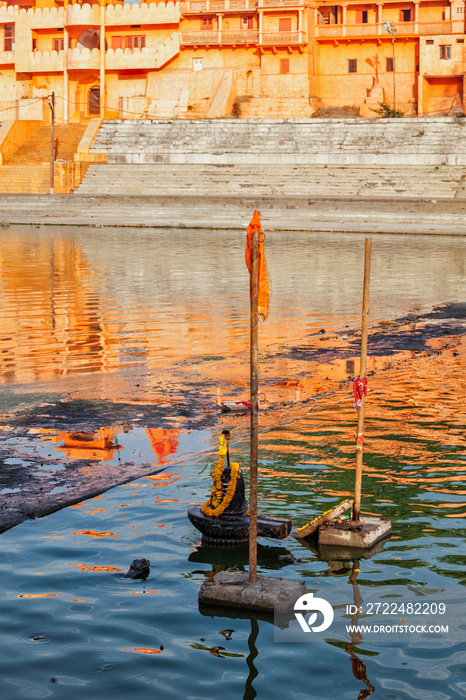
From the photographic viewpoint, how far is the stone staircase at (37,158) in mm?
42156

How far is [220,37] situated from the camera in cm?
5166

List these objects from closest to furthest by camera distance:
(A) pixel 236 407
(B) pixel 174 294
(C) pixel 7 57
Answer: (A) pixel 236 407 → (B) pixel 174 294 → (C) pixel 7 57

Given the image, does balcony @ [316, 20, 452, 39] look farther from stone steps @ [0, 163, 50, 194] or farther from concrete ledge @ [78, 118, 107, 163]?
stone steps @ [0, 163, 50, 194]

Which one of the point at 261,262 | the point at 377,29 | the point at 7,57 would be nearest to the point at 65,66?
the point at 7,57

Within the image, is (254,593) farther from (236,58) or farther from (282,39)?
(236,58)

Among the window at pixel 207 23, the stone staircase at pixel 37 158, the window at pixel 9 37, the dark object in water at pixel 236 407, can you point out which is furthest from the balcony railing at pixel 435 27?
the dark object in water at pixel 236 407

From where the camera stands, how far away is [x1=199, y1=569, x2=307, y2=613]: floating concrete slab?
4828 millimetres

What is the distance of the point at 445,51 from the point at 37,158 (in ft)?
69.4

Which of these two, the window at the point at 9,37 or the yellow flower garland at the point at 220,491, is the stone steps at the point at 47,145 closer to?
the window at the point at 9,37

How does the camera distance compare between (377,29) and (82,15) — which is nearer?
(377,29)

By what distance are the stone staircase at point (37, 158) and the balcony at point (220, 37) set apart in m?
8.52

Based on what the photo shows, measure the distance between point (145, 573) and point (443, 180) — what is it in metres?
33.2

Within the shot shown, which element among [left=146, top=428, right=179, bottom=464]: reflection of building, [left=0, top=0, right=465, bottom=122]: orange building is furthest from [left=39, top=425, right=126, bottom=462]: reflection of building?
[left=0, top=0, right=465, bottom=122]: orange building

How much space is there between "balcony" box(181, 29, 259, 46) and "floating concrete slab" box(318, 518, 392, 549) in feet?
159
